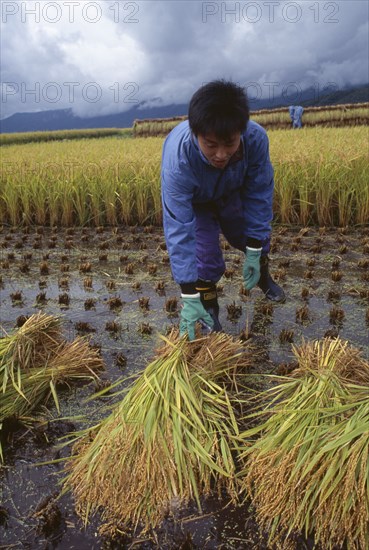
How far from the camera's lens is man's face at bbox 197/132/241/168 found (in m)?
1.90

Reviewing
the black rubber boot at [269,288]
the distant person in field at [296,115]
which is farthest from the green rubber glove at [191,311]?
the distant person in field at [296,115]

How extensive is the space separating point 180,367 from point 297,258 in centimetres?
247

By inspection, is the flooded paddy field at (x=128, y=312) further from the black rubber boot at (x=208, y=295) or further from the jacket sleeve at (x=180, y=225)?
the jacket sleeve at (x=180, y=225)

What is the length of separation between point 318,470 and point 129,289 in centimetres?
245

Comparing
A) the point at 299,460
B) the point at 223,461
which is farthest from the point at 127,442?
the point at 299,460

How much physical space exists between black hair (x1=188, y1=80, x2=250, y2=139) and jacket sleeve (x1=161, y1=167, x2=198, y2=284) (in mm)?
335

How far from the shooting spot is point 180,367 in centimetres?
187

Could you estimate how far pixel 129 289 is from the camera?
358 cm

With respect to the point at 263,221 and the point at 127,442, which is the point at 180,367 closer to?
the point at 127,442

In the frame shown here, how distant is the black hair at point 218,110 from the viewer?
5.99 feet

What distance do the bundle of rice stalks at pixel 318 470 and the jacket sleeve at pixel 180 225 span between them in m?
0.82

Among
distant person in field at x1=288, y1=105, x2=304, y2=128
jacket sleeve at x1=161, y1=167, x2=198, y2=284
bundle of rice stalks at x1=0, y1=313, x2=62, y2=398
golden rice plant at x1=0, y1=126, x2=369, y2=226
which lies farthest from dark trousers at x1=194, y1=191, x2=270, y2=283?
distant person in field at x1=288, y1=105, x2=304, y2=128

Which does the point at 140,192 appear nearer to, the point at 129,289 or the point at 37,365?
the point at 129,289

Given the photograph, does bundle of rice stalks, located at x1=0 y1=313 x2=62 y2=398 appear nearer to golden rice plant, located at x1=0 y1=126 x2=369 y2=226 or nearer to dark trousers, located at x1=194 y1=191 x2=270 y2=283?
dark trousers, located at x1=194 y1=191 x2=270 y2=283
